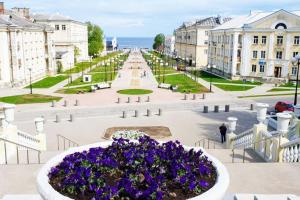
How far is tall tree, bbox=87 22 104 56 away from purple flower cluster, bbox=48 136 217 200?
115643 mm

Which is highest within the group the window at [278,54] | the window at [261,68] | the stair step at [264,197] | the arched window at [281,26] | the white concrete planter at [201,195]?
the arched window at [281,26]

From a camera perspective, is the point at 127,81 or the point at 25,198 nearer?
the point at 25,198

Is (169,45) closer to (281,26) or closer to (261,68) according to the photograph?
(261,68)

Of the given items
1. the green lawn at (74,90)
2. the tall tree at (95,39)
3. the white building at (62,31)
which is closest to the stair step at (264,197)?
the green lawn at (74,90)

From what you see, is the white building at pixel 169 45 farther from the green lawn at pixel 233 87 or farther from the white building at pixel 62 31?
the green lawn at pixel 233 87

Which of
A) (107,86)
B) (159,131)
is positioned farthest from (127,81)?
(159,131)

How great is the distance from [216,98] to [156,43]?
15395 cm

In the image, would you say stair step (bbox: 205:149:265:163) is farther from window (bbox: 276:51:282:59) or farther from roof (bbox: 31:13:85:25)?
roof (bbox: 31:13:85:25)

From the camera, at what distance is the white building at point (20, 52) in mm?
51656

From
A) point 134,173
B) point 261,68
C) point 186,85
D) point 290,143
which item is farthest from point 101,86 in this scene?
point 134,173

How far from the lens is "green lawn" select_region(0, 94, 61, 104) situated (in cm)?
4194

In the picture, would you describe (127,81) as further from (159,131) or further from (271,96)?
(159,131)

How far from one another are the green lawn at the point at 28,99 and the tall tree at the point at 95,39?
79.1 m

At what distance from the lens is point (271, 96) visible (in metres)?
47.4
